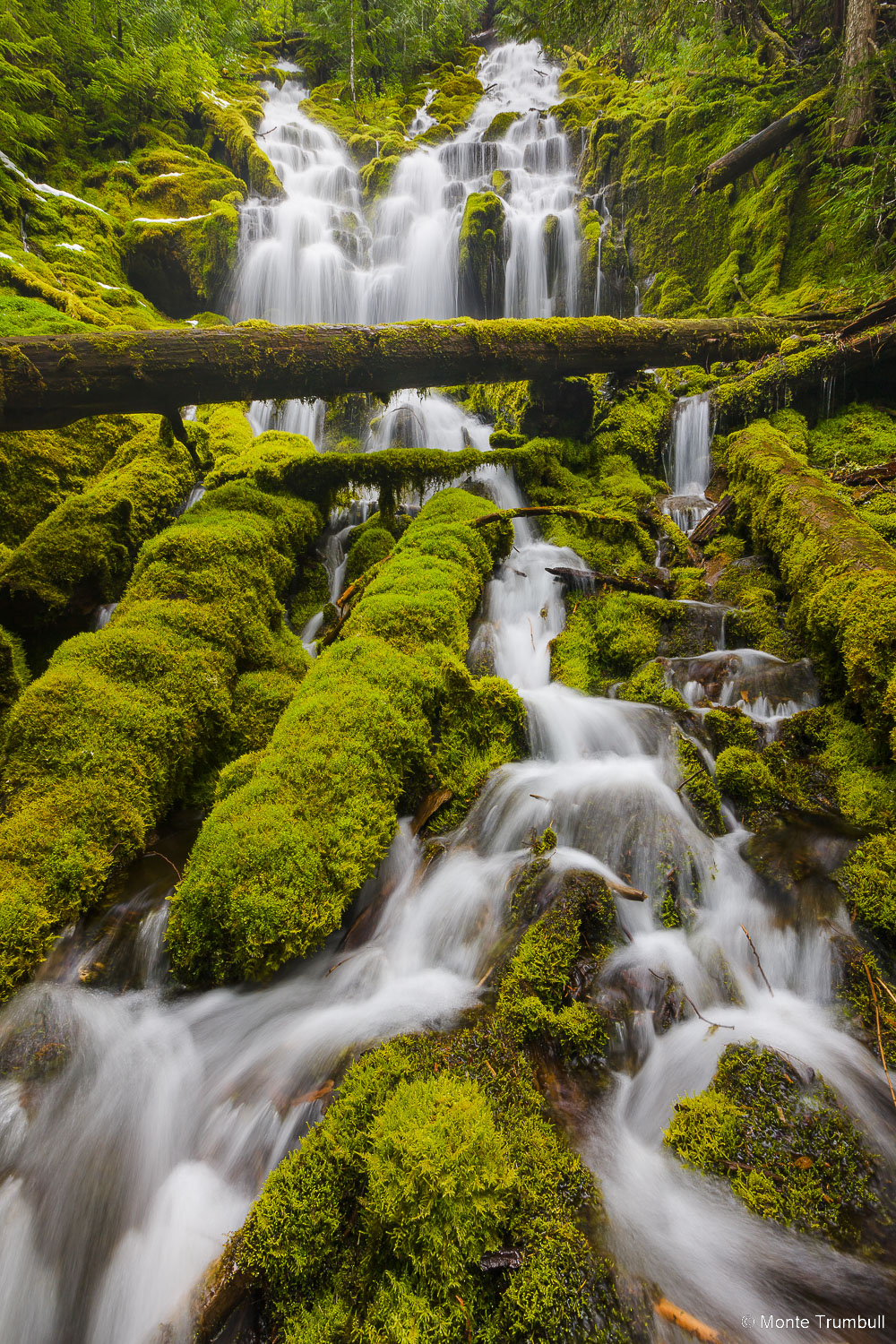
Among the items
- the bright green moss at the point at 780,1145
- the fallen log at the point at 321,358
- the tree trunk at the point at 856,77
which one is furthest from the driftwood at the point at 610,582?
the tree trunk at the point at 856,77

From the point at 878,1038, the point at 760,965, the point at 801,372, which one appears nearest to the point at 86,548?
the point at 760,965

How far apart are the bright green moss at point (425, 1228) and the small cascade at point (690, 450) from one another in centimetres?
870

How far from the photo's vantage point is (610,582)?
20.6ft

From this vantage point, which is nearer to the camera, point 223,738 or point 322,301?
point 223,738

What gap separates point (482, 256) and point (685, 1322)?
64.2ft

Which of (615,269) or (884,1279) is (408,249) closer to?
(615,269)

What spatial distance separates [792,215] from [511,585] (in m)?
10.9

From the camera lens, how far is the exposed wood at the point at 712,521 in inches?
287

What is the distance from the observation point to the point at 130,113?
17.8 m

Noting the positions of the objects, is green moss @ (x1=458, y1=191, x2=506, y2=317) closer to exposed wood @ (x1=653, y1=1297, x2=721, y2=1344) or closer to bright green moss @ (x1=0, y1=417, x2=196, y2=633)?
bright green moss @ (x1=0, y1=417, x2=196, y2=633)

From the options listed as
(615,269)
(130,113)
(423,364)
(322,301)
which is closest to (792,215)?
(615,269)

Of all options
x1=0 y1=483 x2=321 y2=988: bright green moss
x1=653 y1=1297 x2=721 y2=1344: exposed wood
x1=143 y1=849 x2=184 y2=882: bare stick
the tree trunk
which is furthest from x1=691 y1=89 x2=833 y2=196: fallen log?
x1=653 y1=1297 x2=721 y2=1344: exposed wood

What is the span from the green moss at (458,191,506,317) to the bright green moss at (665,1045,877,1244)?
18.2 meters

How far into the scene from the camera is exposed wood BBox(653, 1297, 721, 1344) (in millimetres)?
1719
